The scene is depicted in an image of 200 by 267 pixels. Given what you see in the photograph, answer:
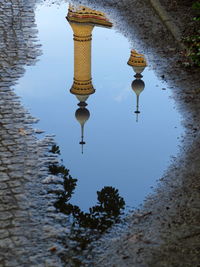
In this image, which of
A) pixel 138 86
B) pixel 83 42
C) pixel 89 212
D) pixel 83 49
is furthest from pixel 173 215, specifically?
pixel 83 42

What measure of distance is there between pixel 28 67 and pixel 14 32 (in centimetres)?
230

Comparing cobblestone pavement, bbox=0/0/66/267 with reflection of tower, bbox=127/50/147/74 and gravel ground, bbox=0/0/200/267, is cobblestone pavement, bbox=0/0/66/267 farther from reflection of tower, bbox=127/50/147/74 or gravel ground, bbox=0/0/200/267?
reflection of tower, bbox=127/50/147/74

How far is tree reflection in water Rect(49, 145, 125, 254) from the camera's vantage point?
18.9ft

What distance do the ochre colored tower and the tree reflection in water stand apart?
2721 millimetres

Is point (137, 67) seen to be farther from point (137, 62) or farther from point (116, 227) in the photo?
point (116, 227)

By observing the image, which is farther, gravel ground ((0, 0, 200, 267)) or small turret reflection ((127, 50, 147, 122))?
small turret reflection ((127, 50, 147, 122))

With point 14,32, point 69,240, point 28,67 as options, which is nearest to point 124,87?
point 28,67

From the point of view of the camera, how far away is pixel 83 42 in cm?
1161

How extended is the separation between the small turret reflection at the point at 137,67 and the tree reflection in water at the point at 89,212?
2693 mm

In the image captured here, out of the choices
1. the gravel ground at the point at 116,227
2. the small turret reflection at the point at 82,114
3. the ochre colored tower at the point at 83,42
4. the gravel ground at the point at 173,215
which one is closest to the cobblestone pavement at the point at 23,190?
the gravel ground at the point at 116,227

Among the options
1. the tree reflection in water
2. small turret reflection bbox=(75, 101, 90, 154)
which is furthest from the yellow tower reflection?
the tree reflection in water

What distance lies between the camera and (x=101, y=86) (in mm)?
9930

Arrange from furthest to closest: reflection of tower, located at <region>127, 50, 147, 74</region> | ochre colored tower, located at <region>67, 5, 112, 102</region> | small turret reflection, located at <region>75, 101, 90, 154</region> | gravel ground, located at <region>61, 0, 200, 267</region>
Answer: reflection of tower, located at <region>127, 50, 147, 74</region>
ochre colored tower, located at <region>67, 5, 112, 102</region>
small turret reflection, located at <region>75, 101, 90, 154</region>
gravel ground, located at <region>61, 0, 200, 267</region>

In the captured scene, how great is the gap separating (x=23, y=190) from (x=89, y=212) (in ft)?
2.61
